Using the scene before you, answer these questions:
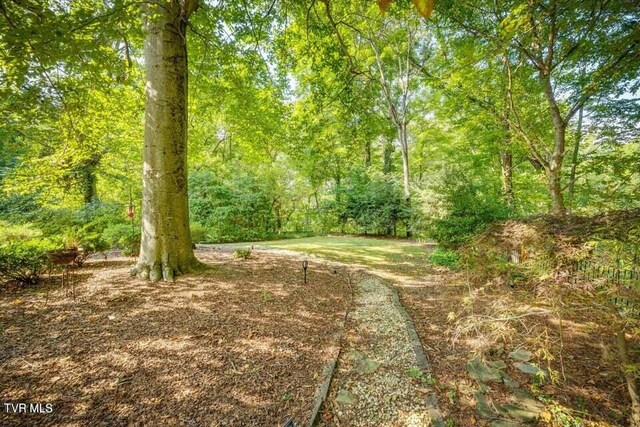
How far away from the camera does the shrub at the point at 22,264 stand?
423cm

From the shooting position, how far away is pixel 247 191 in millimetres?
13922

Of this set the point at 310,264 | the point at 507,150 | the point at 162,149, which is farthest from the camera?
the point at 507,150

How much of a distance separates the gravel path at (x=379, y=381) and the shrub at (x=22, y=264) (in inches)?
205

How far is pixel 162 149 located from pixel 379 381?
15.7 feet

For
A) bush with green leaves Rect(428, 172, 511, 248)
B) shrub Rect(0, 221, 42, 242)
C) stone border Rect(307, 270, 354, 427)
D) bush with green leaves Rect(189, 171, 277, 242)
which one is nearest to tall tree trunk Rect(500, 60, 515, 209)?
bush with green leaves Rect(428, 172, 511, 248)

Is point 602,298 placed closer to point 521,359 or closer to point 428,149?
point 521,359

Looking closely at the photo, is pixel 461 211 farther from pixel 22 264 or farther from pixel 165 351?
pixel 22 264

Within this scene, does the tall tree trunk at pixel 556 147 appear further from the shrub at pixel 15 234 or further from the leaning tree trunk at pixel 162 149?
the shrub at pixel 15 234

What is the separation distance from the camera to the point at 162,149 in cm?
463

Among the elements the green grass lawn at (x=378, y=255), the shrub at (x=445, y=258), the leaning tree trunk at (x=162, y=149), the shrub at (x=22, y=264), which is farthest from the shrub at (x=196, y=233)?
the shrub at (x=445, y=258)

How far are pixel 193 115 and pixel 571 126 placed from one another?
46.8 ft

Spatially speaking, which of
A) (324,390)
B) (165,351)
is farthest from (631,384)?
(165,351)

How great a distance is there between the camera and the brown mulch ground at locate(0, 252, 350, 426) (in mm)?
2102

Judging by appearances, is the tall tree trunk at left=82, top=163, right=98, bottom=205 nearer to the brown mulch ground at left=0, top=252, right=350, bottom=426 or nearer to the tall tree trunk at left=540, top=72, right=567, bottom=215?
the brown mulch ground at left=0, top=252, right=350, bottom=426
